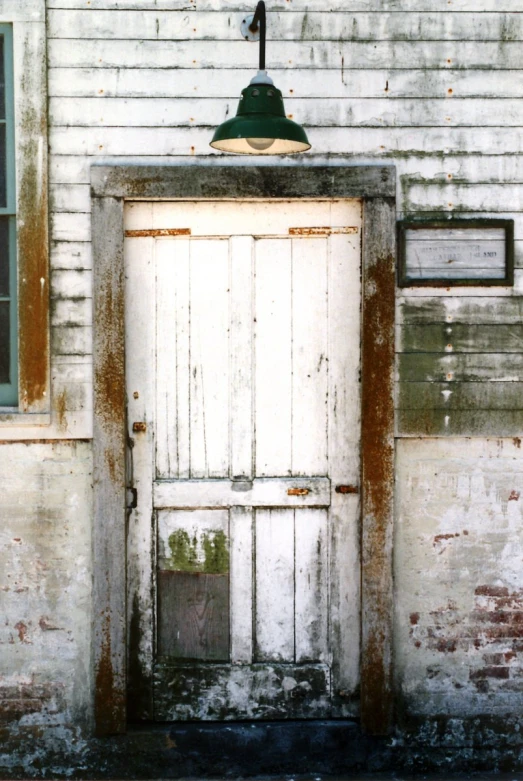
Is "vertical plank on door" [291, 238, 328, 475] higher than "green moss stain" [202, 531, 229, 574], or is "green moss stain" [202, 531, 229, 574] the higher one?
"vertical plank on door" [291, 238, 328, 475]

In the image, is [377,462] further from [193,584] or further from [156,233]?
[156,233]

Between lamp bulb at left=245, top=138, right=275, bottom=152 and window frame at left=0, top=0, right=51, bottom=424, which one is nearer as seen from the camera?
lamp bulb at left=245, top=138, right=275, bottom=152

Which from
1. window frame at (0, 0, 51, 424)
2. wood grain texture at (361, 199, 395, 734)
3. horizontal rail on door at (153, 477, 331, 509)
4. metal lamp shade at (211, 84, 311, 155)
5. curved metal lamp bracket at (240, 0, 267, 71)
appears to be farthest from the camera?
horizontal rail on door at (153, 477, 331, 509)

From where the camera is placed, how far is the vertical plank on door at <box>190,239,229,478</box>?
448 cm

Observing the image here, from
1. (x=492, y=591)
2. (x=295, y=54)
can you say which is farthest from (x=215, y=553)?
(x=295, y=54)

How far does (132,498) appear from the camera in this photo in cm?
450

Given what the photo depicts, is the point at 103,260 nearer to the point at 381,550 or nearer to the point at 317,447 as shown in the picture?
the point at 317,447

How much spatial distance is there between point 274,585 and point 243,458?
0.65 m

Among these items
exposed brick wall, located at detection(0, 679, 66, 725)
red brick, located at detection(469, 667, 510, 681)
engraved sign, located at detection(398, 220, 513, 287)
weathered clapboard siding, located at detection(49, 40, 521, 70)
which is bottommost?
exposed brick wall, located at detection(0, 679, 66, 725)

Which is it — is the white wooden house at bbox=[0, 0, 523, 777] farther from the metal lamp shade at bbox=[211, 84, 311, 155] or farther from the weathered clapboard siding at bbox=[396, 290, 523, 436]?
the metal lamp shade at bbox=[211, 84, 311, 155]

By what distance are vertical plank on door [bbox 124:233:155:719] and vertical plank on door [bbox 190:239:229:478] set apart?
0.69 ft

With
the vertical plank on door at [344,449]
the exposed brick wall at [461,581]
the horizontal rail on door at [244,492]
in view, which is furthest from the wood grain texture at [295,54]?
the horizontal rail on door at [244,492]

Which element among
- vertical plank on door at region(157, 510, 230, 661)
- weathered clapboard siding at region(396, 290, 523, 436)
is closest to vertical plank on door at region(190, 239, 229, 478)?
vertical plank on door at region(157, 510, 230, 661)

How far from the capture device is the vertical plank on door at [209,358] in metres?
4.48
